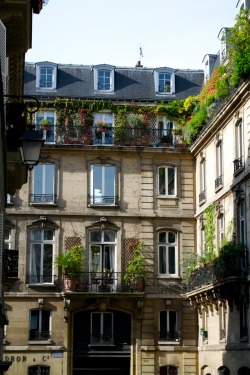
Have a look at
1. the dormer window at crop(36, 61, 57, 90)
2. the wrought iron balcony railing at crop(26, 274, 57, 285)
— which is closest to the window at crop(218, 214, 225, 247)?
the wrought iron balcony railing at crop(26, 274, 57, 285)

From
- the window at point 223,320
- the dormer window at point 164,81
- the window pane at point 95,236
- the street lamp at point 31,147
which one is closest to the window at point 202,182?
the window pane at point 95,236

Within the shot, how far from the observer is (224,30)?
35.7 metres

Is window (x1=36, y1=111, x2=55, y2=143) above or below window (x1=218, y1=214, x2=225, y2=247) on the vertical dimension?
above

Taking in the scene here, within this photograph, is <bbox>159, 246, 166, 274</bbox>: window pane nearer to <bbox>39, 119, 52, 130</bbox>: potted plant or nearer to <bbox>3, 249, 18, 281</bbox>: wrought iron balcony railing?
<bbox>39, 119, 52, 130</bbox>: potted plant

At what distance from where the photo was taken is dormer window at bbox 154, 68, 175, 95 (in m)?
40.1

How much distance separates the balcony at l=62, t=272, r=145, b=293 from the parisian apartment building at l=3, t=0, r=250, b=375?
0.14 ft

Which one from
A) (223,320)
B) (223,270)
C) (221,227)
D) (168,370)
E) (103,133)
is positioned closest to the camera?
(223,270)

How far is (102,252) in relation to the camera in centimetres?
3719

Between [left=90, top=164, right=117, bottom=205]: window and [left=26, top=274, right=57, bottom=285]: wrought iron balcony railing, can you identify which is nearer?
[left=26, top=274, right=57, bottom=285]: wrought iron balcony railing

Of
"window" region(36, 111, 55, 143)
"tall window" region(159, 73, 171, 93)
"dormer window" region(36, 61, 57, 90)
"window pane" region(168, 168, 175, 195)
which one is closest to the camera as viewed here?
"window" region(36, 111, 55, 143)

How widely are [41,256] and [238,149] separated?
10900mm

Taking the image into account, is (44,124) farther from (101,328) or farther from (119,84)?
(101,328)

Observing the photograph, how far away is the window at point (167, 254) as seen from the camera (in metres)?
37.4

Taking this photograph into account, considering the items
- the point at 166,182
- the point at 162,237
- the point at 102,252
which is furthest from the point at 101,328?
the point at 166,182
